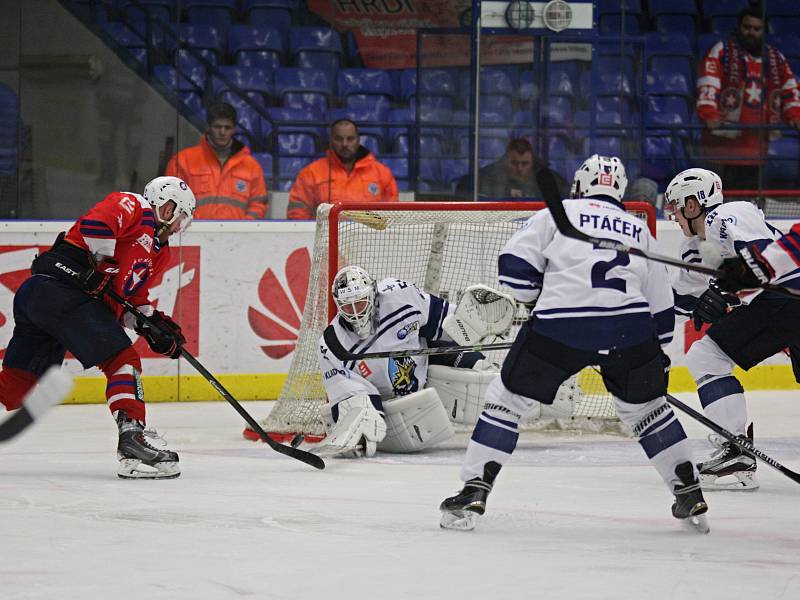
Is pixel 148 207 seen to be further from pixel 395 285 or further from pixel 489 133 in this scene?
pixel 489 133

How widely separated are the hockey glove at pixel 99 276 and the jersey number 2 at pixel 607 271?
1721 mm

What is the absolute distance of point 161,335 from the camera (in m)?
4.67

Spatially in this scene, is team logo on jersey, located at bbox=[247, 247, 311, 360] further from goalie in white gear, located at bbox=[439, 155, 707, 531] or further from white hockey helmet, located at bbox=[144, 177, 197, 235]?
goalie in white gear, located at bbox=[439, 155, 707, 531]

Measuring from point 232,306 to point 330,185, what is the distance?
76 cm

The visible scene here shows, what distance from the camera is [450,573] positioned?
10.1ft

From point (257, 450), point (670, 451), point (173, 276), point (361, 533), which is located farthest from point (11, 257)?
point (670, 451)

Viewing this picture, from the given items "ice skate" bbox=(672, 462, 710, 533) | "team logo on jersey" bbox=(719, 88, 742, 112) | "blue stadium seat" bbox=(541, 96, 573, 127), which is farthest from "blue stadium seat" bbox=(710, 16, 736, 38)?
"ice skate" bbox=(672, 462, 710, 533)

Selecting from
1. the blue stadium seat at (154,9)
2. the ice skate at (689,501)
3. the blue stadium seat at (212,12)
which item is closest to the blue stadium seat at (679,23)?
the blue stadium seat at (212,12)

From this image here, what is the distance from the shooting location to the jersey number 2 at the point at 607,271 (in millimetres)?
3539

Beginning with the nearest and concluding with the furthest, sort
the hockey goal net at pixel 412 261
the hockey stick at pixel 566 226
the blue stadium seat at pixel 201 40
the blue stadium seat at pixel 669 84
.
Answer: the hockey stick at pixel 566 226 < the hockey goal net at pixel 412 261 < the blue stadium seat at pixel 201 40 < the blue stadium seat at pixel 669 84

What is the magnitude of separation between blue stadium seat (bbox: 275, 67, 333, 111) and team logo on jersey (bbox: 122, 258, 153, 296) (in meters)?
2.28

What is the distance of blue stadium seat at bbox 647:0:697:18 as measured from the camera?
25.2ft

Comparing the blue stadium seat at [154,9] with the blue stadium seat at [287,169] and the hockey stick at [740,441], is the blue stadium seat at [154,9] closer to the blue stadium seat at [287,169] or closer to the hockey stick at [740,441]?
the blue stadium seat at [287,169]

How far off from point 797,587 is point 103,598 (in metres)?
1.44
